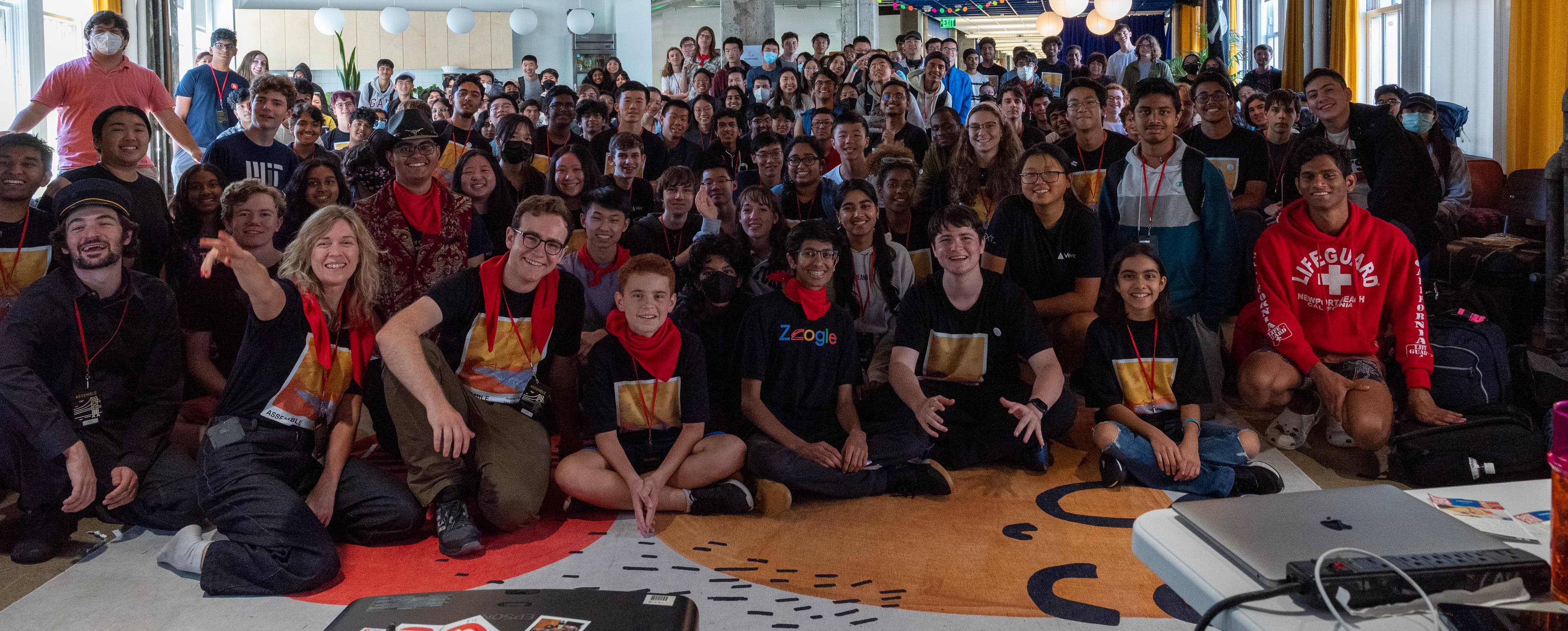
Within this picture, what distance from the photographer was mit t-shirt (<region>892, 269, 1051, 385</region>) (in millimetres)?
3354

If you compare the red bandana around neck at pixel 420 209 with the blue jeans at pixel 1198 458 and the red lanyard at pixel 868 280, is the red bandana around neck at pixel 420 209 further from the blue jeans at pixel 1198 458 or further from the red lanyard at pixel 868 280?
the blue jeans at pixel 1198 458

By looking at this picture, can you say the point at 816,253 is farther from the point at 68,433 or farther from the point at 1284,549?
the point at 1284,549

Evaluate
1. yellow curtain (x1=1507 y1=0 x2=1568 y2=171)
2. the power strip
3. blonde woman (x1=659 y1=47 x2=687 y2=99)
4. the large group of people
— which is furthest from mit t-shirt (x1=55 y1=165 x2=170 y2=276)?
yellow curtain (x1=1507 y1=0 x2=1568 y2=171)

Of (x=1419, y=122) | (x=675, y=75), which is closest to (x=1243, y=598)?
(x=1419, y=122)

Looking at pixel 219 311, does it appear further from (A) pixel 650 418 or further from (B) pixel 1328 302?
(B) pixel 1328 302

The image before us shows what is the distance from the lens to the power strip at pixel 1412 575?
36.2 inches

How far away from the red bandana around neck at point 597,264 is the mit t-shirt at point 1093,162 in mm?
1879

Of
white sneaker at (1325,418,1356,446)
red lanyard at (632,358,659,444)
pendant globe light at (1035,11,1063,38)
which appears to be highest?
pendant globe light at (1035,11,1063,38)

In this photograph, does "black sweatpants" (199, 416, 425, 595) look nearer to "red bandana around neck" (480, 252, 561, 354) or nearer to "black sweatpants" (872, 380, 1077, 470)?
"red bandana around neck" (480, 252, 561, 354)

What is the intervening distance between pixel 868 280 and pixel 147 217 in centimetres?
249

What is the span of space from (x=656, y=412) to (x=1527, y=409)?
9.59 ft

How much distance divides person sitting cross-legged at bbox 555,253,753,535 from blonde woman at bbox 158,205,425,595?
502 mm

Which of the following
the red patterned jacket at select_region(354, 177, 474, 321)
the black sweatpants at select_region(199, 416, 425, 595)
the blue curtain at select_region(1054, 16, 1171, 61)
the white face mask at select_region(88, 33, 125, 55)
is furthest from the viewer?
the blue curtain at select_region(1054, 16, 1171, 61)

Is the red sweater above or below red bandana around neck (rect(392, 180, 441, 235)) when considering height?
below
